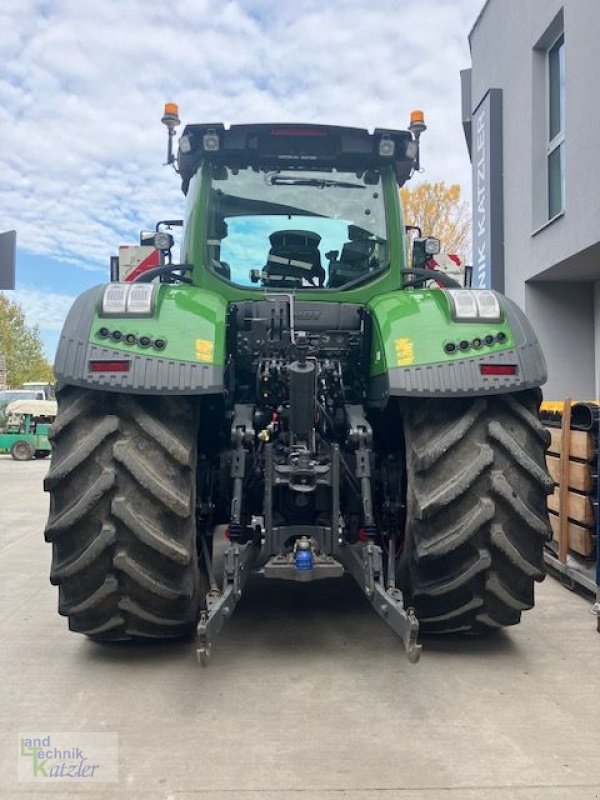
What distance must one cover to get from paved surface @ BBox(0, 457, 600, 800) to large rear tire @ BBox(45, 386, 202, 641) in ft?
1.22

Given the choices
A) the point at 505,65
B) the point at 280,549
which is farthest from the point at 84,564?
the point at 505,65

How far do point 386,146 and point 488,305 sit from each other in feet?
4.41

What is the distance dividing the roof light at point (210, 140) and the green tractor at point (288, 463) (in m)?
0.94

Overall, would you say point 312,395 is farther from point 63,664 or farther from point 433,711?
point 63,664

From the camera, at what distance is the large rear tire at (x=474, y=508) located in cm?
331

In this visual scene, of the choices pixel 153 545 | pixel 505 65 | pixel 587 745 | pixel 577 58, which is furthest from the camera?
pixel 505 65

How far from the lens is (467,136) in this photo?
16.3 m

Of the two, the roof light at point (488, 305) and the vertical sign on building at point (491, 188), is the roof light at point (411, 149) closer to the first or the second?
the roof light at point (488, 305)

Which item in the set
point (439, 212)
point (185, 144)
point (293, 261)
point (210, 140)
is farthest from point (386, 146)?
point (439, 212)

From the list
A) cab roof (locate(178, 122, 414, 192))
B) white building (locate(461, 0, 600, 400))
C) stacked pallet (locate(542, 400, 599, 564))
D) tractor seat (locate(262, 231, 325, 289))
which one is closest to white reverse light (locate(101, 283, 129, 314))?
tractor seat (locate(262, 231, 325, 289))

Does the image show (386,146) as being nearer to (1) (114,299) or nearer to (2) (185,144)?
(2) (185,144)

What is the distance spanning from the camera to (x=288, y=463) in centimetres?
347

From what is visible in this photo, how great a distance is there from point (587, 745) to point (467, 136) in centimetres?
1567

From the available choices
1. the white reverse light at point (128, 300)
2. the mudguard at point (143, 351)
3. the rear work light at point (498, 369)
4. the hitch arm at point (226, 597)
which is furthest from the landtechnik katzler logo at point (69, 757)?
the rear work light at point (498, 369)
